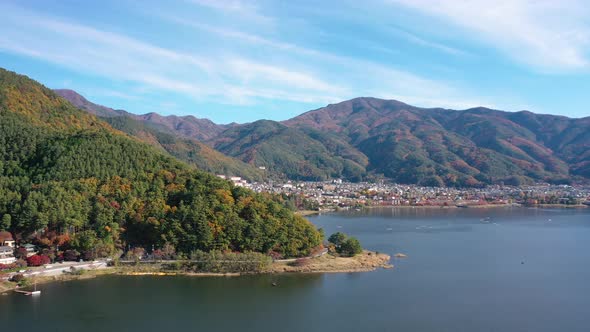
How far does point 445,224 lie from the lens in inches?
1601

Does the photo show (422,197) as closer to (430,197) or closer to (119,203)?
(430,197)

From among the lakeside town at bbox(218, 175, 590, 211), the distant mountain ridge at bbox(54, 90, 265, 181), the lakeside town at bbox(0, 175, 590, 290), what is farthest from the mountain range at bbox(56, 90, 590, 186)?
the lakeside town at bbox(218, 175, 590, 211)

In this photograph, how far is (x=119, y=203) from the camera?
23.3 m

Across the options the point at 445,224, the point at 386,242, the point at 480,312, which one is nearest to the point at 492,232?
the point at 445,224

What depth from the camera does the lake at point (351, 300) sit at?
608 inches

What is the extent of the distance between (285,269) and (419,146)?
8595cm

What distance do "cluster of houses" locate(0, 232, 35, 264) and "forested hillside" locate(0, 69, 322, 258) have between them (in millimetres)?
517

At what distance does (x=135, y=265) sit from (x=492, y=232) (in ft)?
80.4

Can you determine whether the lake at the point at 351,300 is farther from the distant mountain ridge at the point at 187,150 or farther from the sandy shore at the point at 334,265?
the distant mountain ridge at the point at 187,150

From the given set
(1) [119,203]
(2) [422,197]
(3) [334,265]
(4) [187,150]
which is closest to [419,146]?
(2) [422,197]

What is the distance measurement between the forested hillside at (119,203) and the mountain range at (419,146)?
3718cm

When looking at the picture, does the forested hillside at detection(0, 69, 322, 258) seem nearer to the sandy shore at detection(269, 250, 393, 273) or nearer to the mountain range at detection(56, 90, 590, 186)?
the sandy shore at detection(269, 250, 393, 273)

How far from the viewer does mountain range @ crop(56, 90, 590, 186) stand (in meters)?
87.0

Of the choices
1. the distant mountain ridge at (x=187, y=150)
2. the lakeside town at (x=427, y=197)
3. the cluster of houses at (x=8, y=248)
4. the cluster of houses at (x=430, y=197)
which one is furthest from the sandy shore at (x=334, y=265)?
the distant mountain ridge at (x=187, y=150)
